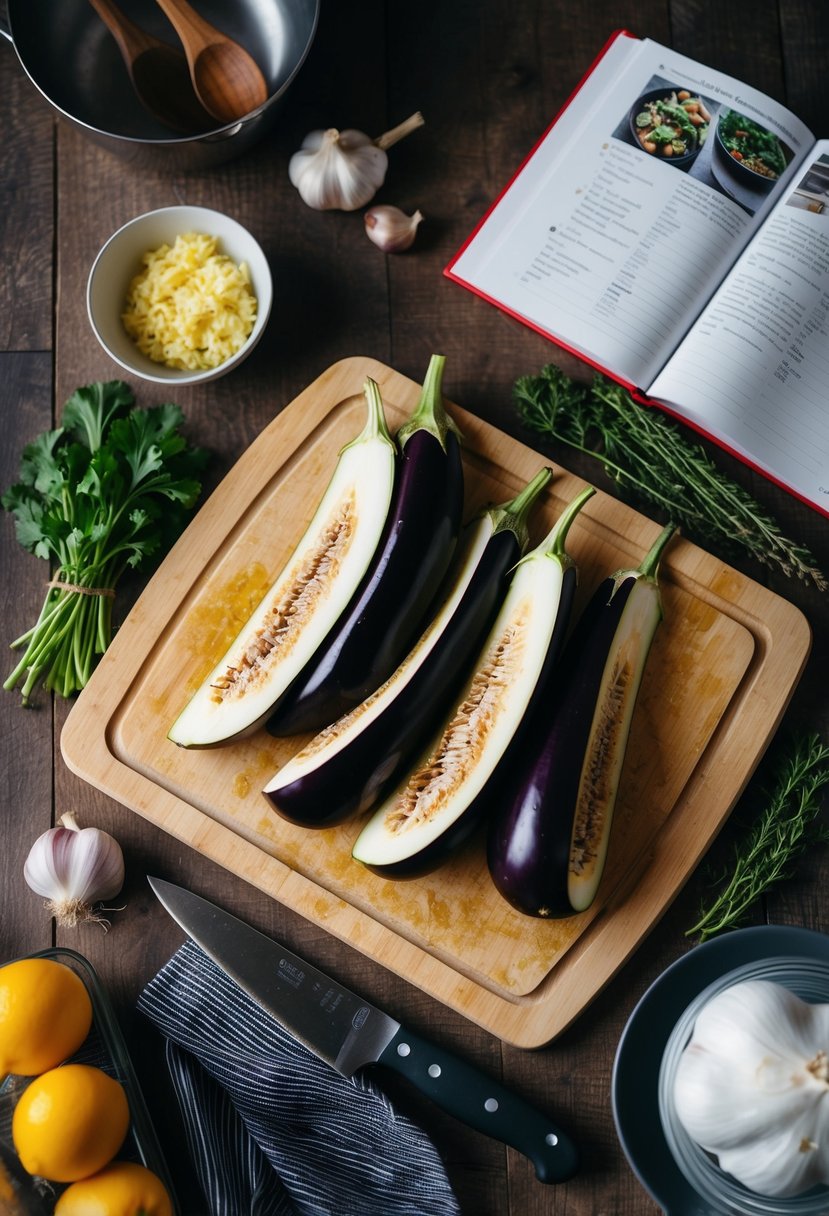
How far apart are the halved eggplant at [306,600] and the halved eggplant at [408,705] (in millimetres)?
113

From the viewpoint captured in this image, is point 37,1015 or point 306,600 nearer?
point 37,1015

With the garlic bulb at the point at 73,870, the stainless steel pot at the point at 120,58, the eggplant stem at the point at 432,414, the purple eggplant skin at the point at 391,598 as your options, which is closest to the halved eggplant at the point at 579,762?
the purple eggplant skin at the point at 391,598

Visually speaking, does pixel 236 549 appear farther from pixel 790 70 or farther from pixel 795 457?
pixel 790 70

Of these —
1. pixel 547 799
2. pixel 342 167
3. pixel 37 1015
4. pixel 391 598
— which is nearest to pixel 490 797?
pixel 547 799

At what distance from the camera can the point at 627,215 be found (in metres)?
1.74

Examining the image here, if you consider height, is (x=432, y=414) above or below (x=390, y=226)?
below

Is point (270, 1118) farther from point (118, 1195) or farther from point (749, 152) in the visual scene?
point (749, 152)

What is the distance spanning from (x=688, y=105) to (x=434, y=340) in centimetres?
60

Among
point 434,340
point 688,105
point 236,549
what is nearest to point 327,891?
point 236,549

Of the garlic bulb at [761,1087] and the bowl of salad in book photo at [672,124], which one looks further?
the bowl of salad in book photo at [672,124]

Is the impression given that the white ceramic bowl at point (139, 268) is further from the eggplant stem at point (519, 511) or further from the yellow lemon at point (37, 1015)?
the yellow lemon at point (37, 1015)

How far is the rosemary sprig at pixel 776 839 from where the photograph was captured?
5.16 feet

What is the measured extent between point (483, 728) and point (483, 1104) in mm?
560

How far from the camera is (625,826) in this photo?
158cm
